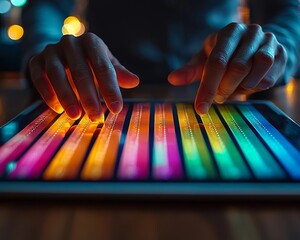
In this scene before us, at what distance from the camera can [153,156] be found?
18.2 inches

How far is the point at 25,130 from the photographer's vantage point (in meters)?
0.57

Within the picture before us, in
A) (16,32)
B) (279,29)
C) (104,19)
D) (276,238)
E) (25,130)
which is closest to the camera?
(276,238)

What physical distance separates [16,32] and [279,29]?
2004mm

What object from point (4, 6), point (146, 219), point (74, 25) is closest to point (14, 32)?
point (4, 6)

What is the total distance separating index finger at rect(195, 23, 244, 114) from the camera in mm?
608

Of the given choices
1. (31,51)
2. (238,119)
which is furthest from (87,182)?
(31,51)

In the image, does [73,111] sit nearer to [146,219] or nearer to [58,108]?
[58,108]

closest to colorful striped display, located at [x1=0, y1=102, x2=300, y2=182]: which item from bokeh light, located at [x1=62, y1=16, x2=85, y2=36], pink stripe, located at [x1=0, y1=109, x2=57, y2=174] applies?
pink stripe, located at [x1=0, y1=109, x2=57, y2=174]

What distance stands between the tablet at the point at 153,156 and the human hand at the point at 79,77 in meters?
0.02

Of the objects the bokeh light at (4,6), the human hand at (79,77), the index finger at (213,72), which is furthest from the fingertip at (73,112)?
the bokeh light at (4,6)

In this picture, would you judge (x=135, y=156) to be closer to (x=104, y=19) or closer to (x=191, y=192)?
(x=191, y=192)

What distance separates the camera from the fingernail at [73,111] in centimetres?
59

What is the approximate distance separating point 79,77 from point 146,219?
0.30m

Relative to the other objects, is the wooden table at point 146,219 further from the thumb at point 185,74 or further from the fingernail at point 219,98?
the thumb at point 185,74
